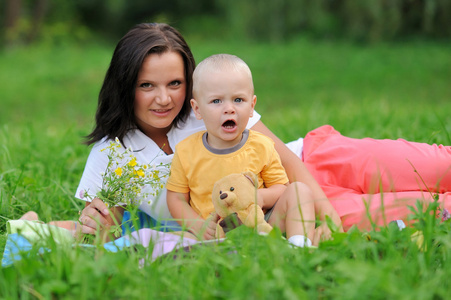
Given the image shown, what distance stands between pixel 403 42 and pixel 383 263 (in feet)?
38.2

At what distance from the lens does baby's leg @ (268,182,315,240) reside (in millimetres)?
2107

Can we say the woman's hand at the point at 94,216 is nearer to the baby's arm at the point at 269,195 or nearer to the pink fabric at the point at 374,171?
the baby's arm at the point at 269,195

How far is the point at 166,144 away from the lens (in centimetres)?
282

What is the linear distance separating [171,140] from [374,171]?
1032 millimetres

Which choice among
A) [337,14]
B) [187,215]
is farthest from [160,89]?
[337,14]

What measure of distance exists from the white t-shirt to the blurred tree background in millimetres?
773

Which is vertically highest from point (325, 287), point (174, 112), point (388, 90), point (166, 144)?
point (174, 112)

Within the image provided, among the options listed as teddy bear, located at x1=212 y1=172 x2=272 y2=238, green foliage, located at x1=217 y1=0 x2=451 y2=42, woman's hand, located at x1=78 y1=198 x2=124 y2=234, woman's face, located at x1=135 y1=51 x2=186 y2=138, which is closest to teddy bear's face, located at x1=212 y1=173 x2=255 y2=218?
teddy bear, located at x1=212 y1=172 x2=272 y2=238

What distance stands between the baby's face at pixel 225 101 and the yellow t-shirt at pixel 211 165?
0.08 metres

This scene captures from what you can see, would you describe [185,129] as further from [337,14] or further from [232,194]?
[337,14]

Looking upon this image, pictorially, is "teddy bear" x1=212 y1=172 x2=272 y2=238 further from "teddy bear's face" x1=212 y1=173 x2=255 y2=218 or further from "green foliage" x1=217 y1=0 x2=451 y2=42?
"green foliage" x1=217 y1=0 x2=451 y2=42

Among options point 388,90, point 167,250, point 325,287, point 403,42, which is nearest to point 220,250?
point 167,250

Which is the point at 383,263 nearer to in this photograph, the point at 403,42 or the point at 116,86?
the point at 116,86

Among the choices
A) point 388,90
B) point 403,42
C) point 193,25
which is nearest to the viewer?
point 388,90
